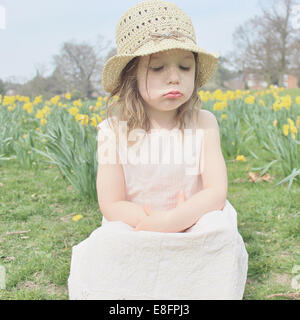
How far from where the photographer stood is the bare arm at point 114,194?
1.32m

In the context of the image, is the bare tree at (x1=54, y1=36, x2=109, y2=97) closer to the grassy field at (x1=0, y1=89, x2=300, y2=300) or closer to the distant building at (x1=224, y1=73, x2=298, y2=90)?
the grassy field at (x1=0, y1=89, x2=300, y2=300)

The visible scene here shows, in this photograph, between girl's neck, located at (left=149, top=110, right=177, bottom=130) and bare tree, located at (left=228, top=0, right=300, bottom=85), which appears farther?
bare tree, located at (left=228, top=0, right=300, bottom=85)

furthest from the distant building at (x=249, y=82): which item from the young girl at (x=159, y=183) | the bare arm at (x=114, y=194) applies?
the bare arm at (x=114, y=194)

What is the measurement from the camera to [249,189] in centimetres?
256

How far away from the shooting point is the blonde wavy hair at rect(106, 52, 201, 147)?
141 cm

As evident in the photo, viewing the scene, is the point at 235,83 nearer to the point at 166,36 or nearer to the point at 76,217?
the point at 76,217

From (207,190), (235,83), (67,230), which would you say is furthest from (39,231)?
(235,83)

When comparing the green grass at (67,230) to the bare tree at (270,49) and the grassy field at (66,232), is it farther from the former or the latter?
the bare tree at (270,49)

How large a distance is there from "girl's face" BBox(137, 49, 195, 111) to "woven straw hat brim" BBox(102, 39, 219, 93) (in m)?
0.04

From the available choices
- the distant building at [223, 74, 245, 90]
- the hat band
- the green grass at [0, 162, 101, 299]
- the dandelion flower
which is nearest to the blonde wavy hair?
the hat band

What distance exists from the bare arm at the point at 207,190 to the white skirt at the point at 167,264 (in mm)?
79

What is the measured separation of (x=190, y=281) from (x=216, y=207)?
275mm

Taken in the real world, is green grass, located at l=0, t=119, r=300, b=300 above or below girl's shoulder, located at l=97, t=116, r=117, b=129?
below
